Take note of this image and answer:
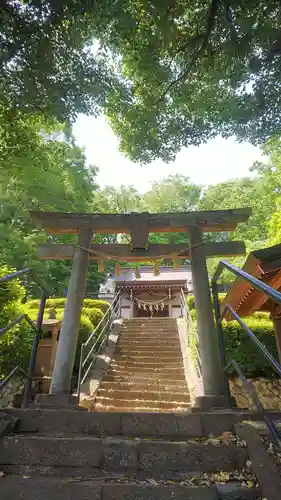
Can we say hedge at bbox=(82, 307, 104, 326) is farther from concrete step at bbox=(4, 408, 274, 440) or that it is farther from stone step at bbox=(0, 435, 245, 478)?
stone step at bbox=(0, 435, 245, 478)

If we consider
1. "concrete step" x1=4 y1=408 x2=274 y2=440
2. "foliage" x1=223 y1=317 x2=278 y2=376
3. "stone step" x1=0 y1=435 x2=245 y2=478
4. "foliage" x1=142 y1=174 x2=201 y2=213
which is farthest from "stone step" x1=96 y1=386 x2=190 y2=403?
"foliage" x1=142 y1=174 x2=201 y2=213

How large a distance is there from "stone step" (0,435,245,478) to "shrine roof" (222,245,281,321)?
1673 mm

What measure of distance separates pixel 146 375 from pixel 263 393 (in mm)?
3414

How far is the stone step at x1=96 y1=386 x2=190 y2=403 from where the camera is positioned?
A: 7.38m

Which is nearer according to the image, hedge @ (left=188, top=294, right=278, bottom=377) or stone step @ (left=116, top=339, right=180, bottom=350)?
hedge @ (left=188, top=294, right=278, bottom=377)

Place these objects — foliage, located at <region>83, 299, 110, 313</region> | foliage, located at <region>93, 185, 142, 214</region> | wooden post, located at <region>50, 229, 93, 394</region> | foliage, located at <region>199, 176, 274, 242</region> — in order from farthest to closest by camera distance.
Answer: foliage, located at <region>93, 185, 142, 214</region> → foliage, located at <region>199, 176, 274, 242</region> → foliage, located at <region>83, 299, 110, 313</region> → wooden post, located at <region>50, 229, 93, 394</region>

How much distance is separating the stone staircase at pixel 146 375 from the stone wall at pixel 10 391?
257 cm

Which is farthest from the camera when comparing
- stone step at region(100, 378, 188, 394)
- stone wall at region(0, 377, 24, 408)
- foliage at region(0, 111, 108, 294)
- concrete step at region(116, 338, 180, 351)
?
A: concrete step at region(116, 338, 180, 351)

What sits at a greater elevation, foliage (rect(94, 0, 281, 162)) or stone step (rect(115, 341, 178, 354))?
foliage (rect(94, 0, 281, 162))

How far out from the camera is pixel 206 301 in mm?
5508

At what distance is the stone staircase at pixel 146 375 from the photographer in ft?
23.7

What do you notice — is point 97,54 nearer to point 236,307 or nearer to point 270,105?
point 270,105

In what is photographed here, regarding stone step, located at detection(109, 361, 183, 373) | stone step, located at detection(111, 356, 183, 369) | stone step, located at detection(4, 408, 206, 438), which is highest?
stone step, located at detection(111, 356, 183, 369)

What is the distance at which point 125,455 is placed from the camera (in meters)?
2.25
